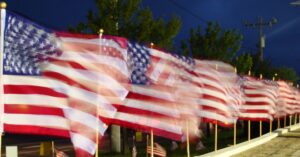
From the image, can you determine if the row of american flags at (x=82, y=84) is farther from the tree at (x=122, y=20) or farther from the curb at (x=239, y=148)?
the tree at (x=122, y=20)

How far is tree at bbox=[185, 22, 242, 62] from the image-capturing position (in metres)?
36.7

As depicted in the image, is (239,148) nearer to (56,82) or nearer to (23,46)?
(56,82)

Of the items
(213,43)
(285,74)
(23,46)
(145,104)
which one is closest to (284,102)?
(213,43)

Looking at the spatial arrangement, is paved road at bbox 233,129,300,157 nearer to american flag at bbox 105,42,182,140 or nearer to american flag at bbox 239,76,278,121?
american flag at bbox 239,76,278,121

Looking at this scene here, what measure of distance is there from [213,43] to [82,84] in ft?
95.4

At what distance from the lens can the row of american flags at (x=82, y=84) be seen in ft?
26.3

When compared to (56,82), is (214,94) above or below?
below

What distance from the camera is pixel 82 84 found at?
9008mm

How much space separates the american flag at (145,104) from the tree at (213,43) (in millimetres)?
24180

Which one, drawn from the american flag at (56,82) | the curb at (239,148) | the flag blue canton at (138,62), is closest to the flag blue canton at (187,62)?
the flag blue canton at (138,62)

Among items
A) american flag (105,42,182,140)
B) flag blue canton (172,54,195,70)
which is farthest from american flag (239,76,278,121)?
american flag (105,42,182,140)

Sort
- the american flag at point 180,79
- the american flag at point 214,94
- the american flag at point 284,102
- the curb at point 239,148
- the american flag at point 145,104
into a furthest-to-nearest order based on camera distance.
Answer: the american flag at point 284,102
the curb at point 239,148
the american flag at point 214,94
the american flag at point 180,79
the american flag at point 145,104

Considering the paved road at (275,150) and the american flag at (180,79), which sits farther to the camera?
the paved road at (275,150)

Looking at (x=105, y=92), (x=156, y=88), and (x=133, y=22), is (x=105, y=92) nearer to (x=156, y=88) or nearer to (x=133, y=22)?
(x=156, y=88)
